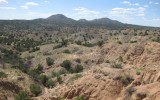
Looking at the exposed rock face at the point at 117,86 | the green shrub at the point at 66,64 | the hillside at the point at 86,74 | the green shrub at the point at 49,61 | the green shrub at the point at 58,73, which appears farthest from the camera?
the green shrub at the point at 49,61

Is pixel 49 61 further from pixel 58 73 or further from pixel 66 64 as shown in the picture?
pixel 58 73

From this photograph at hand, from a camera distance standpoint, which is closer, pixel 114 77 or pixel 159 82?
pixel 159 82

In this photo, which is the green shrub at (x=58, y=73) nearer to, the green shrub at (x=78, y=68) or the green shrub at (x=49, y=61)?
the green shrub at (x=78, y=68)

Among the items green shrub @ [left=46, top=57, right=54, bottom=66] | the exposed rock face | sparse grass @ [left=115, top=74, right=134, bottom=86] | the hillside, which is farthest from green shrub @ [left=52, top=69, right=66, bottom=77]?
sparse grass @ [left=115, top=74, right=134, bottom=86]

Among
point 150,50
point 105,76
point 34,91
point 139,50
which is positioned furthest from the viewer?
point 139,50

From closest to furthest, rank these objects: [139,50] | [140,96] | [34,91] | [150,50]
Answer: [140,96], [34,91], [150,50], [139,50]

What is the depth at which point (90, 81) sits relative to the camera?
27.5m

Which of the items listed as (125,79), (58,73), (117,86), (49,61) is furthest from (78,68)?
(117,86)

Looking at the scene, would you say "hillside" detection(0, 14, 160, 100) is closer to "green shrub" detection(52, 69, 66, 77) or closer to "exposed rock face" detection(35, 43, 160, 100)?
"exposed rock face" detection(35, 43, 160, 100)

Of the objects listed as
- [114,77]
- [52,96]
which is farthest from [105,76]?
[52,96]

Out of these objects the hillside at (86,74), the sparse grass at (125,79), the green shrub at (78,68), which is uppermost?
the sparse grass at (125,79)

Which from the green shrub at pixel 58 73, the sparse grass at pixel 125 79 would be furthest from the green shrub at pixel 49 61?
the sparse grass at pixel 125 79

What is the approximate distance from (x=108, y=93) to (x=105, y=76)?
2596 mm

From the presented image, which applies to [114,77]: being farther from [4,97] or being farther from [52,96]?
[4,97]
